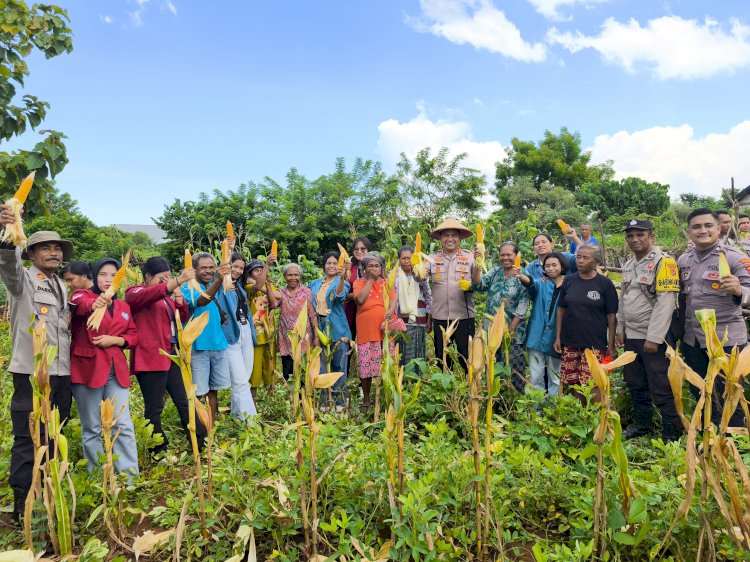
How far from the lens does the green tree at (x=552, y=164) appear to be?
2909 centimetres

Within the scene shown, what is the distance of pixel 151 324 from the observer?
11.4ft

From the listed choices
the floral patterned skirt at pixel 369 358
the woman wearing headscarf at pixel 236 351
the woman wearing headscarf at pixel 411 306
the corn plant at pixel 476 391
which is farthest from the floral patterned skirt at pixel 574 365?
the woman wearing headscarf at pixel 236 351

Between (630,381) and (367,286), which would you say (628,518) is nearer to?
(630,381)

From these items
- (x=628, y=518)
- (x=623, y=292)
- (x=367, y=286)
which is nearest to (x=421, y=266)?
(x=367, y=286)

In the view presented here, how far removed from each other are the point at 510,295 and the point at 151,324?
296cm

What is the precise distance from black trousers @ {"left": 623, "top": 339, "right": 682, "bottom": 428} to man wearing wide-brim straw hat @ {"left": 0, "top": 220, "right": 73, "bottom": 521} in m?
3.81

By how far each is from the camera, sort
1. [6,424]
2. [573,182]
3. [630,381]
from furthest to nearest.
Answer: [573,182] → [6,424] → [630,381]

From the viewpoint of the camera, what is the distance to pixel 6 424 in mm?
4105

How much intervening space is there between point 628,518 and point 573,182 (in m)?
30.5

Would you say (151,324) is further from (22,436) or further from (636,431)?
(636,431)

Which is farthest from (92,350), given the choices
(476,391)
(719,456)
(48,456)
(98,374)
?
(719,456)

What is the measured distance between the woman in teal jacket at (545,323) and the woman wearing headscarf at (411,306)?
2.88 ft

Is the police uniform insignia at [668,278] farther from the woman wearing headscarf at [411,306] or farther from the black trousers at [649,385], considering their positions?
the woman wearing headscarf at [411,306]

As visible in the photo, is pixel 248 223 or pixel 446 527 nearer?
pixel 446 527
